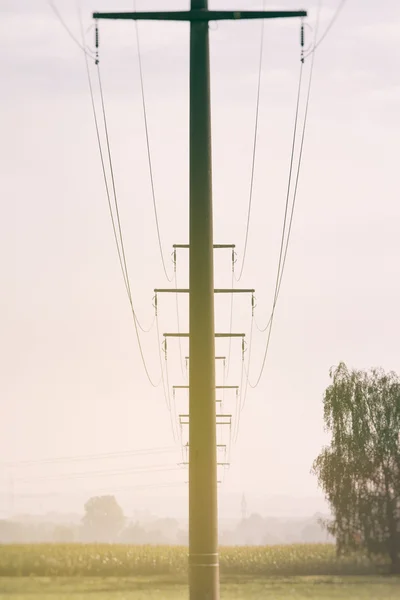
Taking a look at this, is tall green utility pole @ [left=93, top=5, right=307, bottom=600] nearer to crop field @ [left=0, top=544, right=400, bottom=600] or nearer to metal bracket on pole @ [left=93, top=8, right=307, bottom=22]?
metal bracket on pole @ [left=93, top=8, right=307, bottom=22]

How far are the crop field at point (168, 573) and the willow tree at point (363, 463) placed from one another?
1.97 metres

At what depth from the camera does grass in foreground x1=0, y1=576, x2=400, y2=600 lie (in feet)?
269

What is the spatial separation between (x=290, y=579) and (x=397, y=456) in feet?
36.0

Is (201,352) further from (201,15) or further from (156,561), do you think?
(156,561)

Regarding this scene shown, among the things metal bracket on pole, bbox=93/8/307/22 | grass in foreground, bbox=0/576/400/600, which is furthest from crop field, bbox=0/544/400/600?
metal bracket on pole, bbox=93/8/307/22

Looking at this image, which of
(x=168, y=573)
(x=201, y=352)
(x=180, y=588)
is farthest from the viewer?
(x=168, y=573)

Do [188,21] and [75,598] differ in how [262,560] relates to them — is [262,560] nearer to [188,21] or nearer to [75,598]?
[75,598]

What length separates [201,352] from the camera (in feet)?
85.2

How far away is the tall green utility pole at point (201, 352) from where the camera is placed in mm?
25453

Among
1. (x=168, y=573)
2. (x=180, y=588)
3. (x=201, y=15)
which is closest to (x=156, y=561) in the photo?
(x=168, y=573)

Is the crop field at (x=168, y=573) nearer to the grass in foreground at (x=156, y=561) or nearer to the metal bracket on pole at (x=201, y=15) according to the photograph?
the grass in foreground at (x=156, y=561)

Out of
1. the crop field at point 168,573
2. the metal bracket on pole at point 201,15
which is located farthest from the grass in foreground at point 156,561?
the metal bracket on pole at point 201,15

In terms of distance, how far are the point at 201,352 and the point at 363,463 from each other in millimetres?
74427

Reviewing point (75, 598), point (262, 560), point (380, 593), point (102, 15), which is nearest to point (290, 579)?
point (262, 560)
